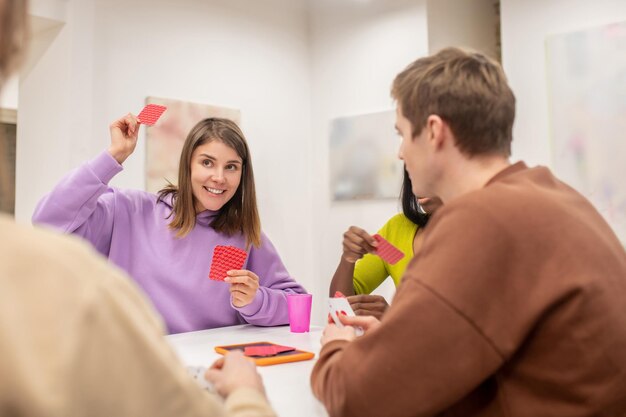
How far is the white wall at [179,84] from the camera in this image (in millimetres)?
2852

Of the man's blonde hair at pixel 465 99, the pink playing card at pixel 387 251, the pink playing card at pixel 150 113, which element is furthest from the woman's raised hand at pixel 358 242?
the pink playing card at pixel 150 113

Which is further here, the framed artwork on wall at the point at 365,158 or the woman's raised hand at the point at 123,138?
the framed artwork on wall at the point at 365,158

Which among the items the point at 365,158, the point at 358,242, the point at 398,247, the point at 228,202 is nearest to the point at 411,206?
the point at 398,247

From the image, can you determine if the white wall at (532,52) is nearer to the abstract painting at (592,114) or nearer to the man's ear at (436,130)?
the abstract painting at (592,114)

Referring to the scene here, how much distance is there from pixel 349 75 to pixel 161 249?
2284 millimetres

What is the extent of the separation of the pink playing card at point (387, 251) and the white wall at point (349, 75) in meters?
1.97

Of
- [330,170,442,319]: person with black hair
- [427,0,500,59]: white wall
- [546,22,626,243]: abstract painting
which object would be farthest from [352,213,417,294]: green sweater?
[427,0,500,59]: white wall

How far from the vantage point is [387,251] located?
5.44 ft

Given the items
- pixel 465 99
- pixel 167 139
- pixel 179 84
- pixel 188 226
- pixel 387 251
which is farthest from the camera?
pixel 179 84

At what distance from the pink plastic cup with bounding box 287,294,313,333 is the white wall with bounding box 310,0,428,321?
6.26 ft

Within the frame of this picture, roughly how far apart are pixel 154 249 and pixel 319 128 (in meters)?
2.24

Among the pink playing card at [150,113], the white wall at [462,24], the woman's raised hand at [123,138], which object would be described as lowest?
the woman's raised hand at [123,138]

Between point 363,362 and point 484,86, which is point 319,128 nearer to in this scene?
point 484,86

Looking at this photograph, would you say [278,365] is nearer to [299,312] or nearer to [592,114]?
[299,312]
